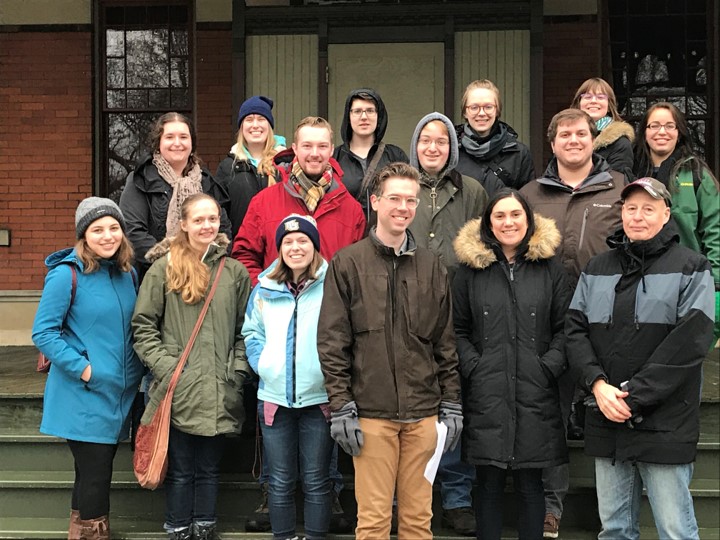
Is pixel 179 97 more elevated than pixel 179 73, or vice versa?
pixel 179 73

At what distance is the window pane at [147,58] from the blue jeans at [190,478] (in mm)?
6160

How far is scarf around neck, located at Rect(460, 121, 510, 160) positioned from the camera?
505 cm

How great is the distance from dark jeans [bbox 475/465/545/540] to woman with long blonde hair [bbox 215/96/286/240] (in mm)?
2206

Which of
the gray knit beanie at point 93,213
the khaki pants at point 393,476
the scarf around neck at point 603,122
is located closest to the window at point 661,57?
the scarf around neck at point 603,122

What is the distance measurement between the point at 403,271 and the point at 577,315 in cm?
84

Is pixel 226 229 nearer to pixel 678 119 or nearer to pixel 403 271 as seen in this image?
pixel 403 271

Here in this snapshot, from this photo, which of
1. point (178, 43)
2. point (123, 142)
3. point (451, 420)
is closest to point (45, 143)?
point (123, 142)

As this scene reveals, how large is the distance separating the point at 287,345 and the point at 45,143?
21.0ft

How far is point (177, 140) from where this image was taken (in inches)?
195

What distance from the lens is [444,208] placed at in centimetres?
464

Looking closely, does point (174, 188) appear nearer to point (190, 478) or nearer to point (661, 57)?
point (190, 478)

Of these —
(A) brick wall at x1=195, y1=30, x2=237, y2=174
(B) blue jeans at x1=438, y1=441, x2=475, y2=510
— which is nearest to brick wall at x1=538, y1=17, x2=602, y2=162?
(A) brick wall at x1=195, y1=30, x2=237, y2=174

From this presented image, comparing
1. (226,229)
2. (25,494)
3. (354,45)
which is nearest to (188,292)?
(226,229)

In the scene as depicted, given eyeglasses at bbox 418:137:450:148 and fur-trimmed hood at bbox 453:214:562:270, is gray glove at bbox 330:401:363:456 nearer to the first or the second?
fur-trimmed hood at bbox 453:214:562:270
